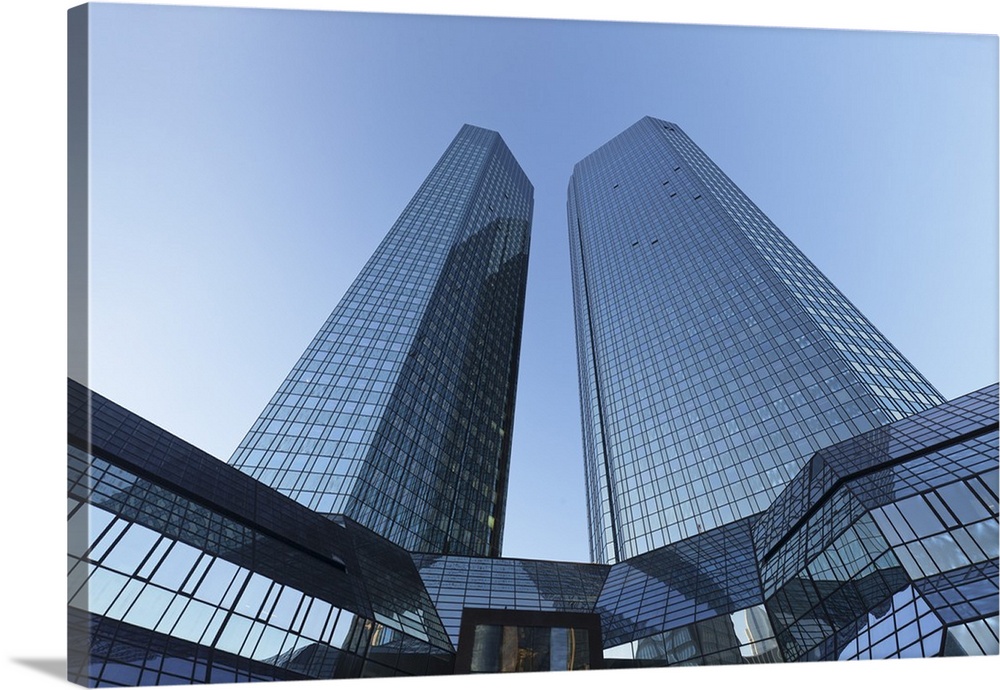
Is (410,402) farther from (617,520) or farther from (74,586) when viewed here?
(74,586)

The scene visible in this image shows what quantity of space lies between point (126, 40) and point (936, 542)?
117 feet

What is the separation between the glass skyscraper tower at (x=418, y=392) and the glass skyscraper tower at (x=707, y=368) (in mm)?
18297

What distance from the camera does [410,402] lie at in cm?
8812

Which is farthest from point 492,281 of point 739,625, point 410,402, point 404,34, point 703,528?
point 404,34

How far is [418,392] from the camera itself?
91.1 m

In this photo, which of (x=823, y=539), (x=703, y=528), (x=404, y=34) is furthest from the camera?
(x=703, y=528)

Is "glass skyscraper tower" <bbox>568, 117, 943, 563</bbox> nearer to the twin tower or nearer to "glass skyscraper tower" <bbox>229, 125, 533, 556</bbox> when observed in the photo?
the twin tower

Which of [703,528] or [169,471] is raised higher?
[703,528]

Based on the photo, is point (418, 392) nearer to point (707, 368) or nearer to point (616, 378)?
point (616, 378)

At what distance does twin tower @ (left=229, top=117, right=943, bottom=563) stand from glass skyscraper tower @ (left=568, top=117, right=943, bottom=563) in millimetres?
275

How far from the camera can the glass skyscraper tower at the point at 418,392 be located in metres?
75.8

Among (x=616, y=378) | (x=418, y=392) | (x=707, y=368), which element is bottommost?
(x=418, y=392)

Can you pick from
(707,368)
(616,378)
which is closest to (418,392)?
(616,378)

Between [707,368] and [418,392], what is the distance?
38553mm
